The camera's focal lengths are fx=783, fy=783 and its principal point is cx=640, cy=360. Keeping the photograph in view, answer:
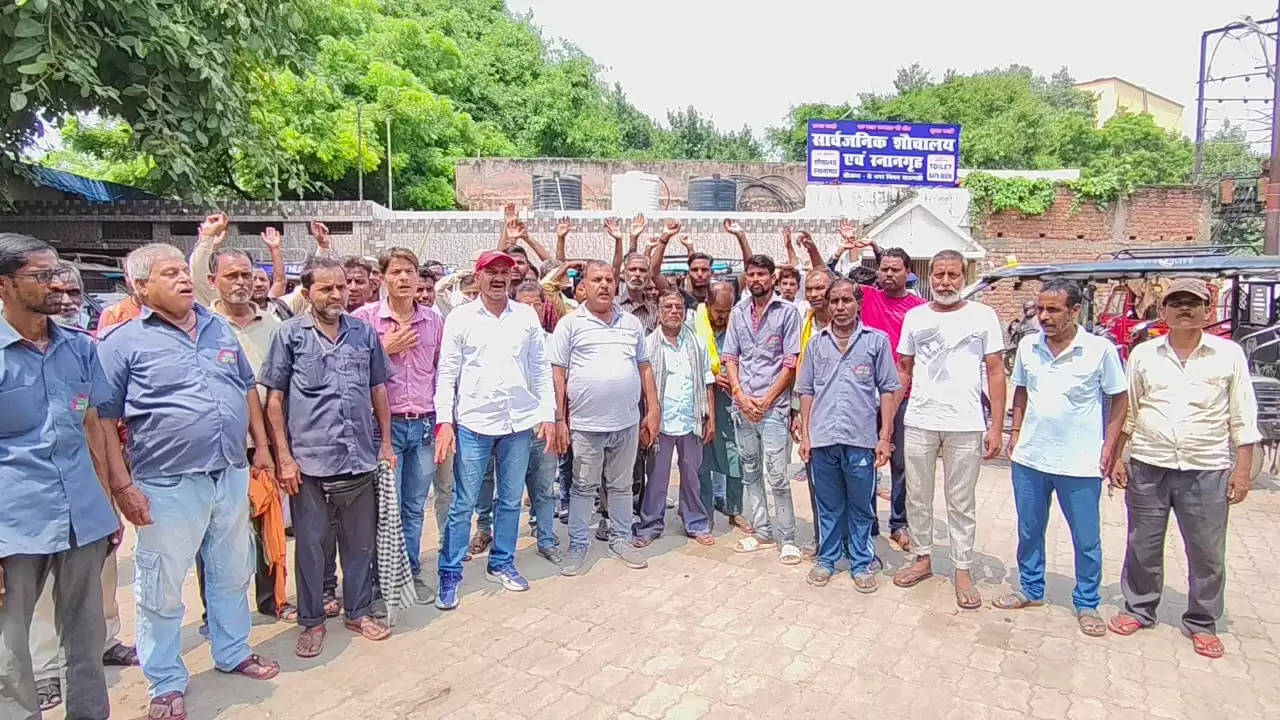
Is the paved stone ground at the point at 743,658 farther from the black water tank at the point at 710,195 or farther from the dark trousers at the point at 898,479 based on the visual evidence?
the black water tank at the point at 710,195

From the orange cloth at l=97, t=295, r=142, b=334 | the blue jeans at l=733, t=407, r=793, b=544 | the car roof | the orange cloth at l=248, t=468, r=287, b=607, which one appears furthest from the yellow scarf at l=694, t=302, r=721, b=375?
the orange cloth at l=97, t=295, r=142, b=334

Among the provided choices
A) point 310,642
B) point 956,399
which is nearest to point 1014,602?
point 956,399

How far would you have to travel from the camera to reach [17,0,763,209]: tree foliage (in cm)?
1195

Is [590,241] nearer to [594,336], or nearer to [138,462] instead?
[594,336]

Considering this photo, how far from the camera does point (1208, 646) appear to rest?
12.9 feet

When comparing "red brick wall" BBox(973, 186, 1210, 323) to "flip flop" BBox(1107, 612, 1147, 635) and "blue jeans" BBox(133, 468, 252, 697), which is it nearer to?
"flip flop" BBox(1107, 612, 1147, 635)

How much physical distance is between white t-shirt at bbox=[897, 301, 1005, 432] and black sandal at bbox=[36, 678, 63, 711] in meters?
4.53

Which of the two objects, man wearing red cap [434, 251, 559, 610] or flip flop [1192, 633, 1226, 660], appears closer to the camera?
flip flop [1192, 633, 1226, 660]

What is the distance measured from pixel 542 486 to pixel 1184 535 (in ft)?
12.1

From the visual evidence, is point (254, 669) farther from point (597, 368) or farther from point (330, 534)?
point (597, 368)

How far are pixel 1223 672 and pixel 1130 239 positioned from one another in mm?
17882

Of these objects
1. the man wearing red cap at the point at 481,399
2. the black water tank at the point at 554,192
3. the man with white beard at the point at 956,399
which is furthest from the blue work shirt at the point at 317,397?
the black water tank at the point at 554,192

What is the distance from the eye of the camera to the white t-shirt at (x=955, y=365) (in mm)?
4527

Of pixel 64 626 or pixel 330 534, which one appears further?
pixel 330 534
